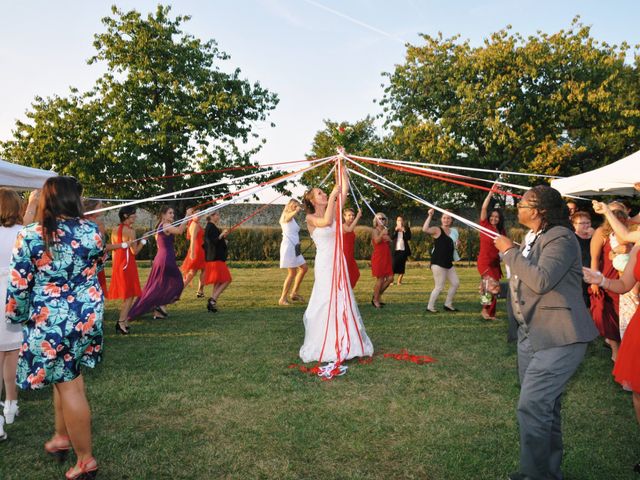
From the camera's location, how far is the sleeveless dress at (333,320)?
5.79 m

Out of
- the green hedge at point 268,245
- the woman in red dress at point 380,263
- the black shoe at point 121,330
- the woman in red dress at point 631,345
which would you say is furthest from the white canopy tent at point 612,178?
the green hedge at point 268,245

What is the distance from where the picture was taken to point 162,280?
8273mm

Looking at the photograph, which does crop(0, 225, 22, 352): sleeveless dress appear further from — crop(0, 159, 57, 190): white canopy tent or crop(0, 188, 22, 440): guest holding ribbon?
crop(0, 159, 57, 190): white canopy tent

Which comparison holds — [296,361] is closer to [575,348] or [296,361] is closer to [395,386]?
[395,386]

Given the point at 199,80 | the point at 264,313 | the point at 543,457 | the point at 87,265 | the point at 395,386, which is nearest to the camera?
the point at 543,457

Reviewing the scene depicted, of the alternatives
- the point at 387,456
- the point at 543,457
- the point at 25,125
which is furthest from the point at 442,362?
the point at 25,125

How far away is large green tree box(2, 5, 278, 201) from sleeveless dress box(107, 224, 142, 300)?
1589 cm

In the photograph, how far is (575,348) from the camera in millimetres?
2887

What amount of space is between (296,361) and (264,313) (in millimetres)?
3387

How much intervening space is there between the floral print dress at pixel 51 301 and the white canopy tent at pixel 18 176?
17.0ft

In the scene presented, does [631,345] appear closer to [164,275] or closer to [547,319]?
[547,319]

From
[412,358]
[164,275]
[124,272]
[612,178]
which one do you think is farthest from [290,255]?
[612,178]

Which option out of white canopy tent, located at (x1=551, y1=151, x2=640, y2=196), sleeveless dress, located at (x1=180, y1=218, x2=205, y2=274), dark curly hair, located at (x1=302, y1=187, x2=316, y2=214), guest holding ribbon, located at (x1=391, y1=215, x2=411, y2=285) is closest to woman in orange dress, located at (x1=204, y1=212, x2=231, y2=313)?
sleeveless dress, located at (x1=180, y1=218, x2=205, y2=274)

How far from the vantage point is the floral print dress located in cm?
295
